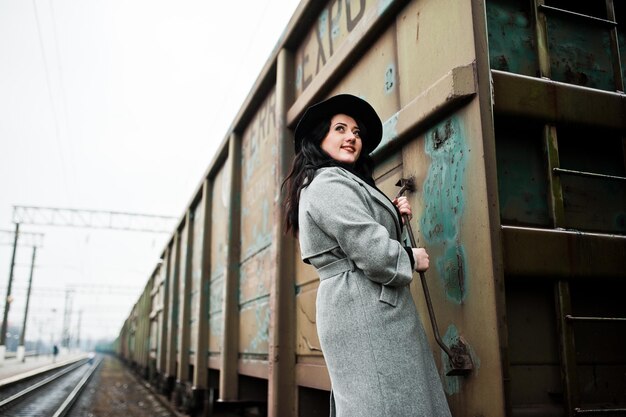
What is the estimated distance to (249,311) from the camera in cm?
459

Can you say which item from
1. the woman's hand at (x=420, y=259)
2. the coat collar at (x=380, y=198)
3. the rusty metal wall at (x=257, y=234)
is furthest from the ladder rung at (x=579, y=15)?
the rusty metal wall at (x=257, y=234)

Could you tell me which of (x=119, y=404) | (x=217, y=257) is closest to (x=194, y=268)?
(x=217, y=257)

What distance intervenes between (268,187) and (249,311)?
3.69ft

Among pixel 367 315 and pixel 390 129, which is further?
pixel 390 129

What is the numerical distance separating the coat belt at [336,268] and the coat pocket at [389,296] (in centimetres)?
13

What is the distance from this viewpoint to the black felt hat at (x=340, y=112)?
197 centimetres

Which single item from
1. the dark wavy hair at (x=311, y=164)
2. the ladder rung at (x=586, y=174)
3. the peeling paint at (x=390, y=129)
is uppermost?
the peeling paint at (x=390, y=129)

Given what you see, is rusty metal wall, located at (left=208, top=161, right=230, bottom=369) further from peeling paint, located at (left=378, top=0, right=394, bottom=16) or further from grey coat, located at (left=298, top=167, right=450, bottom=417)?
grey coat, located at (left=298, top=167, right=450, bottom=417)

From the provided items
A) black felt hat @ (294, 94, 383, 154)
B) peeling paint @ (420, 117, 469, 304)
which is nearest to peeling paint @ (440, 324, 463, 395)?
peeling paint @ (420, 117, 469, 304)

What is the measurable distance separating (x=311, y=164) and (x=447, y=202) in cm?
51

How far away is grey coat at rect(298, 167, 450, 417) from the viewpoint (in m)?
1.56

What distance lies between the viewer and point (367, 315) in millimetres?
1625

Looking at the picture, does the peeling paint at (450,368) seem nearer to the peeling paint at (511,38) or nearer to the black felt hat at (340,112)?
the black felt hat at (340,112)

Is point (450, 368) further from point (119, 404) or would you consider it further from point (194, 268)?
point (119, 404)
